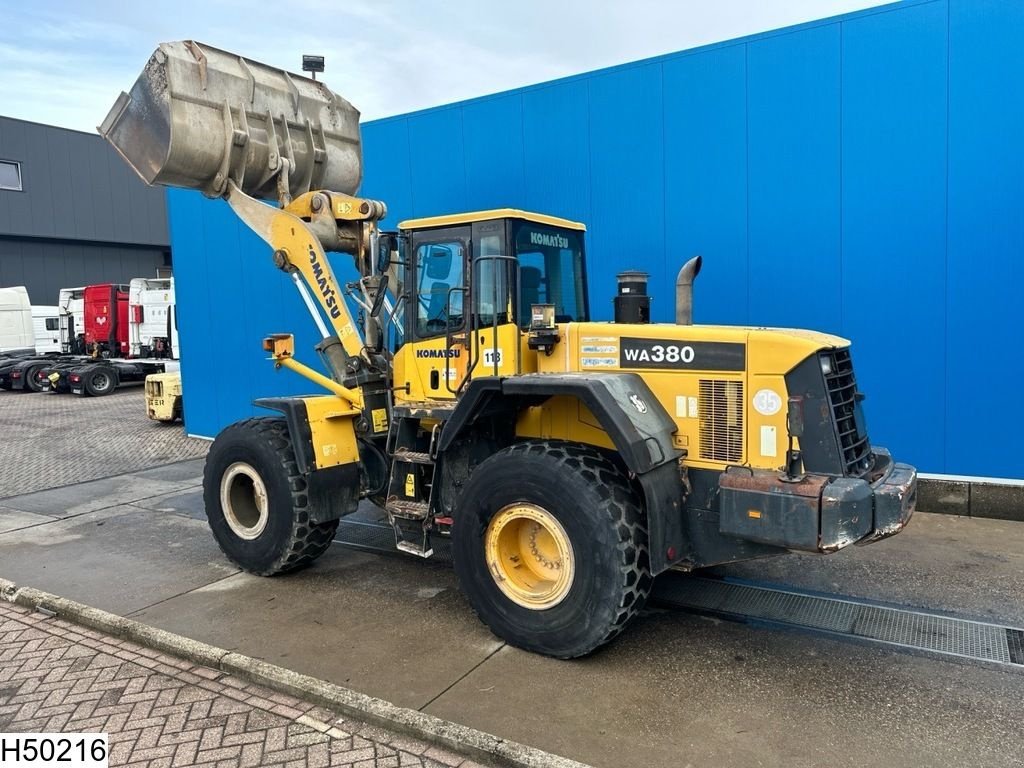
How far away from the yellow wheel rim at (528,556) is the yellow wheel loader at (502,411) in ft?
0.05

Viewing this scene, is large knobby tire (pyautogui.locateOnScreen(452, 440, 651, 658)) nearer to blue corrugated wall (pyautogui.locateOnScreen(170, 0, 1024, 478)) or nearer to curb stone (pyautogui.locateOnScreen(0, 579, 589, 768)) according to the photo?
curb stone (pyautogui.locateOnScreen(0, 579, 589, 768))

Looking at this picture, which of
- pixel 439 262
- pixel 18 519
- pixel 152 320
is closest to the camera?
pixel 439 262

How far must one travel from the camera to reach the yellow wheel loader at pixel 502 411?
13.2 ft

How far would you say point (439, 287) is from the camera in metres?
5.15

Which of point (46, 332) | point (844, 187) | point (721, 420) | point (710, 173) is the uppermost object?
point (710, 173)

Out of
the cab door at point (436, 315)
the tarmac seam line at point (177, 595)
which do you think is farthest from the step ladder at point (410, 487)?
the tarmac seam line at point (177, 595)

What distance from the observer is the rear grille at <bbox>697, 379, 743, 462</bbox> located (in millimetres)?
4168

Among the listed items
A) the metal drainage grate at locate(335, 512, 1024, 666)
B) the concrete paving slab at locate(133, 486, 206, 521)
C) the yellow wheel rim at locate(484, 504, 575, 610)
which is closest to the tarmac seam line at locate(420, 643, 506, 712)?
the yellow wheel rim at locate(484, 504, 575, 610)

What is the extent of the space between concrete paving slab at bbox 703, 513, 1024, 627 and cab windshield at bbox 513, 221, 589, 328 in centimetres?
236

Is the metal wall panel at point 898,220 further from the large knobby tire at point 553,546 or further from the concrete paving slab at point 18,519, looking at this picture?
the concrete paving slab at point 18,519

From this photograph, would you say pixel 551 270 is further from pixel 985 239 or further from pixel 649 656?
pixel 985 239

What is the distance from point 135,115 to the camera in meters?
5.84

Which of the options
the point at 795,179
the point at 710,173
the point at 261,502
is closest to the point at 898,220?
the point at 795,179

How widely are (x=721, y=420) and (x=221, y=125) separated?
14.9ft
